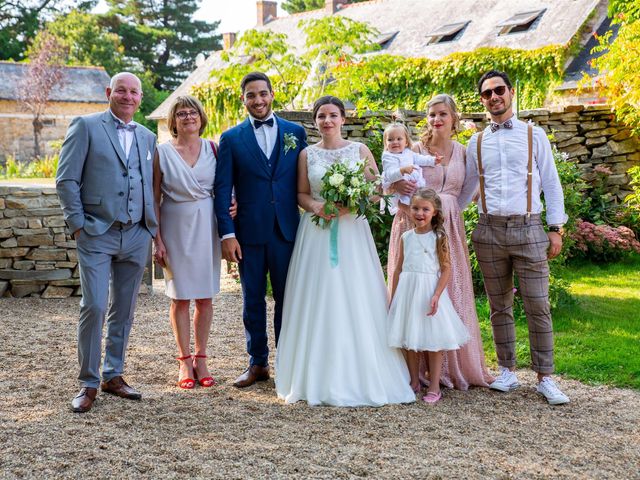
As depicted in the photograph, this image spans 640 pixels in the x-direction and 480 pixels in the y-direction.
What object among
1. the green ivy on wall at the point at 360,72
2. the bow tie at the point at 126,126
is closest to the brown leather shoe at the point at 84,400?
the bow tie at the point at 126,126

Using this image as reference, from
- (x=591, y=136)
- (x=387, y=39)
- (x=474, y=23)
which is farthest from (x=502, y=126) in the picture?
(x=387, y=39)

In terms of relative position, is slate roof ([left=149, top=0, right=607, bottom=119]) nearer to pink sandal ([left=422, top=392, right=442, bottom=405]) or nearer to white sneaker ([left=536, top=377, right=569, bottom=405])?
white sneaker ([left=536, top=377, right=569, bottom=405])

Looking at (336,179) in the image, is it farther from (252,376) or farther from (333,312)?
(252,376)

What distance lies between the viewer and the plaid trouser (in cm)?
459

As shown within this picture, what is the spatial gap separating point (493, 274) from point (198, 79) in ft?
84.1

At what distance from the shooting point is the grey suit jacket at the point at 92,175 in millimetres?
4312

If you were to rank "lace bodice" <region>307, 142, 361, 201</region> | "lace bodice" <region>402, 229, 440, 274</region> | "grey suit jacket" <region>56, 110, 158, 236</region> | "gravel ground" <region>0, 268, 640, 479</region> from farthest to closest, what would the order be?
"lace bodice" <region>307, 142, 361, 201</region>
"lace bodice" <region>402, 229, 440, 274</region>
"grey suit jacket" <region>56, 110, 158, 236</region>
"gravel ground" <region>0, 268, 640, 479</region>

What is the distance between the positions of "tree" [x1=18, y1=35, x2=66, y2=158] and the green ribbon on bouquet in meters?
27.6

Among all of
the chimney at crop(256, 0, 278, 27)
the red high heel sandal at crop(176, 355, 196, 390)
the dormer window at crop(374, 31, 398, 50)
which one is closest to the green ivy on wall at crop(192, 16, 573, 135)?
the dormer window at crop(374, 31, 398, 50)

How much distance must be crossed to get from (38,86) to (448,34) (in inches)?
693

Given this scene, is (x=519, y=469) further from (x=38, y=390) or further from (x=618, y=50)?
(x=618, y=50)

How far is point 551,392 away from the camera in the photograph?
Answer: 15.2ft

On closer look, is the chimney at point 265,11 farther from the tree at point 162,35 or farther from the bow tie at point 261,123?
the bow tie at point 261,123

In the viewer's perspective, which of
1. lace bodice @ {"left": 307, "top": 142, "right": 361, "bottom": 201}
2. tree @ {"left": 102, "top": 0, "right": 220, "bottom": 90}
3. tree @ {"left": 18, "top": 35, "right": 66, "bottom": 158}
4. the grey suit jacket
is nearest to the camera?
the grey suit jacket
